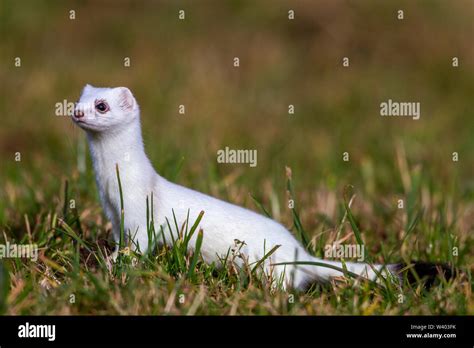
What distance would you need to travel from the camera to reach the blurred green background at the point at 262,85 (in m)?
7.60

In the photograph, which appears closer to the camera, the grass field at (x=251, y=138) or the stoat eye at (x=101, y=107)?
the grass field at (x=251, y=138)

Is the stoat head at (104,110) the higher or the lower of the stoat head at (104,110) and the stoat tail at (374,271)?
the higher

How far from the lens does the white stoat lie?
14.2ft

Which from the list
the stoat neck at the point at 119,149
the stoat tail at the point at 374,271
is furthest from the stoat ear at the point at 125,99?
the stoat tail at the point at 374,271

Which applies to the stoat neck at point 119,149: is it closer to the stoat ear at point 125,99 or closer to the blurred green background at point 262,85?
the stoat ear at point 125,99

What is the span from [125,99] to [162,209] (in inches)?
24.2

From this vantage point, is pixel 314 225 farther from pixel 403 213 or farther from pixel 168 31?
pixel 168 31

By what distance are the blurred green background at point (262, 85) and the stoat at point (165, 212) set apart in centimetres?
179

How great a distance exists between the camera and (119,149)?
4.36 meters

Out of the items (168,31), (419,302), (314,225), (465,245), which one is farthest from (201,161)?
(168,31)

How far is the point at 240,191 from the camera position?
6281mm

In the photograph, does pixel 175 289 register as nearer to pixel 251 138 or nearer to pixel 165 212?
pixel 165 212

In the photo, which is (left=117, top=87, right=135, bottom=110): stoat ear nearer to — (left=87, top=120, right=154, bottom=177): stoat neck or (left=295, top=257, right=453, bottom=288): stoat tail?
(left=87, top=120, right=154, bottom=177): stoat neck

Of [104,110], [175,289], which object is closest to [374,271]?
[175,289]
